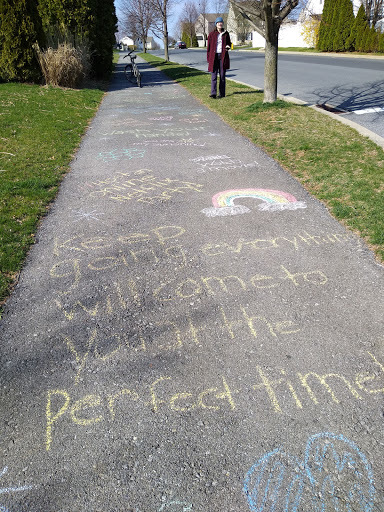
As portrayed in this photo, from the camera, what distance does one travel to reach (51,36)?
1407cm

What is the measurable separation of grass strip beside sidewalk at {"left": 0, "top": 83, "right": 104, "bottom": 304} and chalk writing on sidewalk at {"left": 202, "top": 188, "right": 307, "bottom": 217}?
2106mm

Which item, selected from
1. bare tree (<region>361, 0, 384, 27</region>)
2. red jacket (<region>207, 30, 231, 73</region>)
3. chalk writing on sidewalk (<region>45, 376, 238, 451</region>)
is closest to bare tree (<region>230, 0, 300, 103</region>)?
red jacket (<region>207, 30, 231, 73</region>)

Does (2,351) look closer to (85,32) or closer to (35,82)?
(35,82)

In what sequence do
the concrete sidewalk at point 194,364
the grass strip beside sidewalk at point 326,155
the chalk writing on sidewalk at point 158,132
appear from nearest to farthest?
the concrete sidewalk at point 194,364, the grass strip beside sidewalk at point 326,155, the chalk writing on sidewalk at point 158,132

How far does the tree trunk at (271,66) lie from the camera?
8578 millimetres

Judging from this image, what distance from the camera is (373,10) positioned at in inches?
1139

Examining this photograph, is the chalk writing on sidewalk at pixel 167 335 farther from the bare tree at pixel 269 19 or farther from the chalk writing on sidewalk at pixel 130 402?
the bare tree at pixel 269 19

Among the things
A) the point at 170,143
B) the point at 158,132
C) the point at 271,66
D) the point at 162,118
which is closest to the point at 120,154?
the point at 170,143

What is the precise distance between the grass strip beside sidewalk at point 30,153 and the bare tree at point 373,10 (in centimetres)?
2640

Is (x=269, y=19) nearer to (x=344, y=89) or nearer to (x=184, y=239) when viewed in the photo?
(x=344, y=89)

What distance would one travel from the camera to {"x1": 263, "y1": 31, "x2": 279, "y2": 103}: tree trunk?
858 cm

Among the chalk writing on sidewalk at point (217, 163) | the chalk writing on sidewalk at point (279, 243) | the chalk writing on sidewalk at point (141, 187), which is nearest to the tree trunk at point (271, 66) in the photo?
the chalk writing on sidewalk at point (217, 163)

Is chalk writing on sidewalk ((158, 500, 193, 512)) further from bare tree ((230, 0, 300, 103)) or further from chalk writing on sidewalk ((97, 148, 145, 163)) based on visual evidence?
bare tree ((230, 0, 300, 103))

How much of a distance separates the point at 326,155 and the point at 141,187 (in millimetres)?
2985
